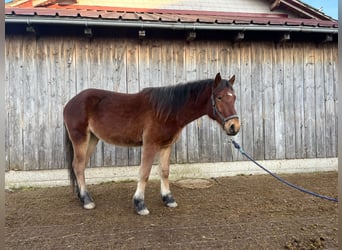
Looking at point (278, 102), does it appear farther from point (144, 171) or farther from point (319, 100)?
point (144, 171)

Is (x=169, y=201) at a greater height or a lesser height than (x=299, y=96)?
lesser

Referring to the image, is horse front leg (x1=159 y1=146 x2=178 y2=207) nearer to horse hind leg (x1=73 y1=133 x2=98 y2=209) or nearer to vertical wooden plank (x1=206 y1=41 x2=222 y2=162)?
Result: horse hind leg (x1=73 y1=133 x2=98 y2=209)

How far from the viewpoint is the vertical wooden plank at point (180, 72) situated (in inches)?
184

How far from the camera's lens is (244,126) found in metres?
4.90

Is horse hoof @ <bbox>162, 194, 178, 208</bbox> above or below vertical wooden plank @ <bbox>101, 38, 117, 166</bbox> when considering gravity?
below

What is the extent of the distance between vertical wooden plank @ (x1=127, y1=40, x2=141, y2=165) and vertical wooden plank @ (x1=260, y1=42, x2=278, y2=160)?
2462 millimetres

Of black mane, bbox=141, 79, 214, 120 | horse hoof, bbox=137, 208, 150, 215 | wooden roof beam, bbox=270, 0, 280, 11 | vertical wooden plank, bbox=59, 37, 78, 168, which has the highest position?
wooden roof beam, bbox=270, 0, 280, 11

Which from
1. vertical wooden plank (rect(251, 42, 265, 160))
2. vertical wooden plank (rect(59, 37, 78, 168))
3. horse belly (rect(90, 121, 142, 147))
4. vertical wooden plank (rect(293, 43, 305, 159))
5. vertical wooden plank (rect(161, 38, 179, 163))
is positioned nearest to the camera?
horse belly (rect(90, 121, 142, 147))

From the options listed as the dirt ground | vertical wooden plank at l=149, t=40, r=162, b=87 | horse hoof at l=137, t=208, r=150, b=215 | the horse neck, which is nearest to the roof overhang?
vertical wooden plank at l=149, t=40, r=162, b=87

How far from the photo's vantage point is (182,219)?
9.40 ft

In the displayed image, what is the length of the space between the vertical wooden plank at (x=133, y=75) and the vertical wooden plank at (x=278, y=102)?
2719mm

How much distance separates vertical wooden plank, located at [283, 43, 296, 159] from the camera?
4996 millimetres

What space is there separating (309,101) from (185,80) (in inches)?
102

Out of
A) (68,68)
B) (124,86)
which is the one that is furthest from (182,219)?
(68,68)
